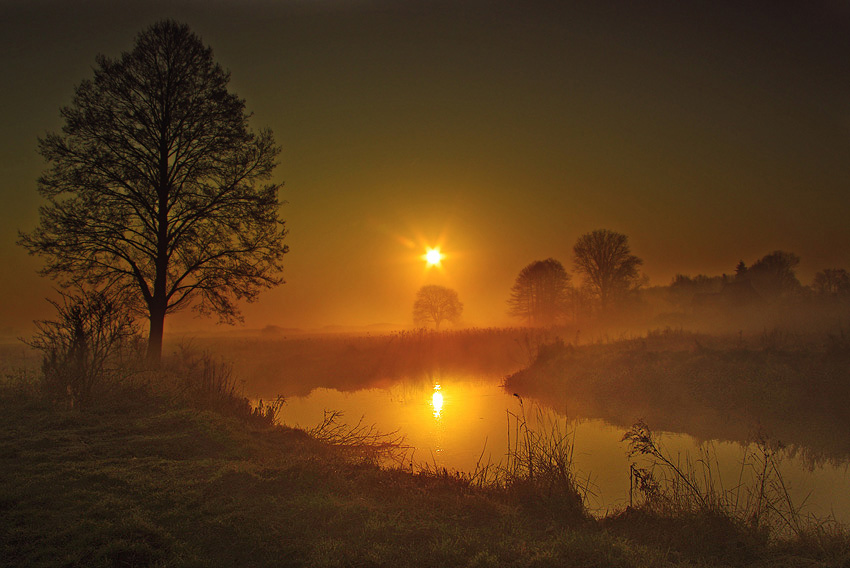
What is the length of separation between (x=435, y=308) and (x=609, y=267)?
27.8 meters

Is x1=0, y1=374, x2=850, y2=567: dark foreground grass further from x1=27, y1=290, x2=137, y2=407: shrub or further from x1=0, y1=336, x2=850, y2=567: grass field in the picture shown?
x1=27, y1=290, x2=137, y2=407: shrub

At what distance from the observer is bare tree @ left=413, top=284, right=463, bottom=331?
64188mm

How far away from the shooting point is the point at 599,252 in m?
41.2

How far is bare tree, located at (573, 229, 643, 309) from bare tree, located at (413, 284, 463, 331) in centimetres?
2556

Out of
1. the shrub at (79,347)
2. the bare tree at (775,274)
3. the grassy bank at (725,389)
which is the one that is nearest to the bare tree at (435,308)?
the bare tree at (775,274)

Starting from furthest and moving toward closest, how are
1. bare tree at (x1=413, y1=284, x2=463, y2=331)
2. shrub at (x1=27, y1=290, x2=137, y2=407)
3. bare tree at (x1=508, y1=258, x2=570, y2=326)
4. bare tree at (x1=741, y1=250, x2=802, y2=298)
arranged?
1. bare tree at (x1=413, y1=284, x2=463, y2=331)
2. bare tree at (x1=508, y1=258, x2=570, y2=326)
3. bare tree at (x1=741, y1=250, x2=802, y2=298)
4. shrub at (x1=27, y1=290, x2=137, y2=407)

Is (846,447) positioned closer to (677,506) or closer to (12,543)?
(677,506)

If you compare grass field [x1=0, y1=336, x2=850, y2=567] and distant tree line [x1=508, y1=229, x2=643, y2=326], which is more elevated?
distant tree line [x1=508, y1=229, x2=643, y2=326]

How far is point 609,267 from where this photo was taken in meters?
41.0

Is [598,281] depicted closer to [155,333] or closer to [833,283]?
[833,283]

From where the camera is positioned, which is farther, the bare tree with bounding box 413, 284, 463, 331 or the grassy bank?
the bare tree with bounding box 413, 284, 463, 331

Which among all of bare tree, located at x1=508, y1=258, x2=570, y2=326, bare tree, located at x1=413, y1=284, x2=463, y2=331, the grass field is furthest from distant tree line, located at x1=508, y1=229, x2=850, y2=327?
the grass field

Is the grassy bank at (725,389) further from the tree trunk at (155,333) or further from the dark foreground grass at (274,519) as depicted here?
the tree trunk at (155,333)

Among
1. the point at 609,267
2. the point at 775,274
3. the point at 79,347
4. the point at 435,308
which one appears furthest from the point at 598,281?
the point at 79,347
